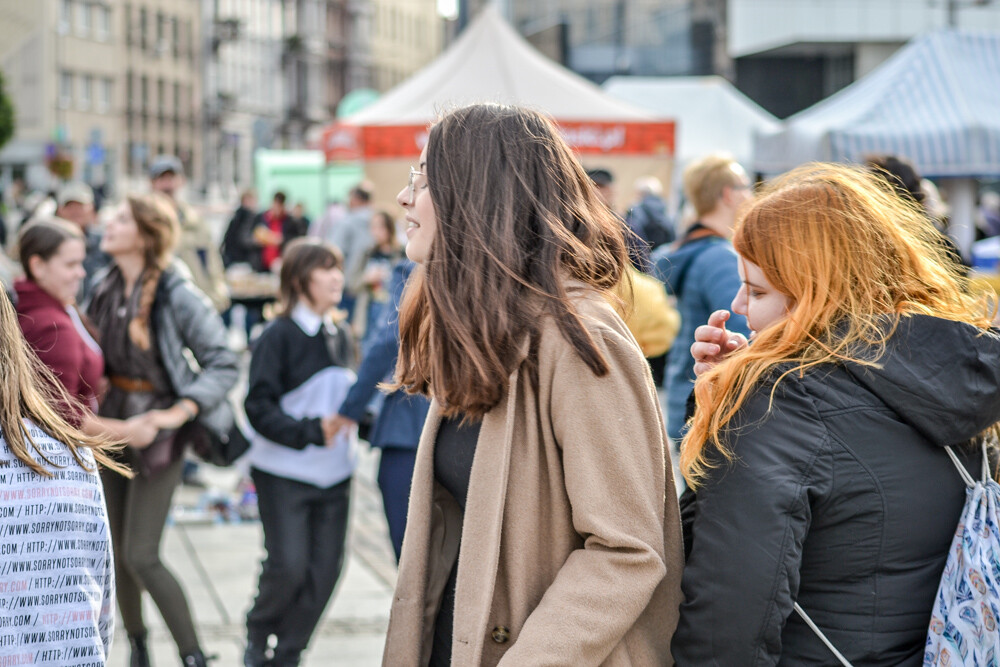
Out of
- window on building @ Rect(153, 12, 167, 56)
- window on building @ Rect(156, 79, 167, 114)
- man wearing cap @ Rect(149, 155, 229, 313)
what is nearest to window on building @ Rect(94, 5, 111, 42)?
window on building @ Rect(153, 12, 167, 56)

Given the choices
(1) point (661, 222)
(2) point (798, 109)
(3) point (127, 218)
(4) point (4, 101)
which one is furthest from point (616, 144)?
(4) point (4, 101)

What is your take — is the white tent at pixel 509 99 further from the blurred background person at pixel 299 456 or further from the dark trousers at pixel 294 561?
the dark trousers at pixel 294 561

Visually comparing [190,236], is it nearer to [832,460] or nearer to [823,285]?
[823,285]

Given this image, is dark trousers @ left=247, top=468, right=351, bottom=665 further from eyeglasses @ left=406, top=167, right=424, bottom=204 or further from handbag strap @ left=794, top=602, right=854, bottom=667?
handbag strap @ left=794, top=602, right=854, bottom=667

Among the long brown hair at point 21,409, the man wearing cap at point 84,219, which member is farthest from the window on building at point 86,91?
the long brown hair at point 21,409

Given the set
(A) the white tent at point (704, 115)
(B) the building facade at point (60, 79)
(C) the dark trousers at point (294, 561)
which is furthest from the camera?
(B) the building facade at point (60, 79)

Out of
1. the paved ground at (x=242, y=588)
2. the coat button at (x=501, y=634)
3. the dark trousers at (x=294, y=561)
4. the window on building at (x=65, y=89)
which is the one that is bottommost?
the paved ground at (x=242, y=588)

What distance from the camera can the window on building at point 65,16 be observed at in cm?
5972

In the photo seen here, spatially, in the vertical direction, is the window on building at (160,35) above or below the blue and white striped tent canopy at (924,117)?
above

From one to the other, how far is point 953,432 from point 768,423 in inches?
12.6

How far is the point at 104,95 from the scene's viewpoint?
6525 cm

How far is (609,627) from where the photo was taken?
1.98 m

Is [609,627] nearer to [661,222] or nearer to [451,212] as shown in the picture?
[451,212]

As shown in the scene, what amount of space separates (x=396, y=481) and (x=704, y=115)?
60.2 ft
